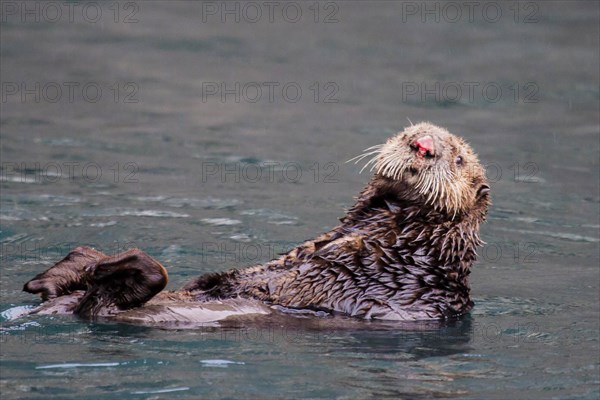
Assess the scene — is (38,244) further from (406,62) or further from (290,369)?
(406,62)

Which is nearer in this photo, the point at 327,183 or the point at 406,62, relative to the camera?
the point at 327,183

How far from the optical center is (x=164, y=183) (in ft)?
33.5

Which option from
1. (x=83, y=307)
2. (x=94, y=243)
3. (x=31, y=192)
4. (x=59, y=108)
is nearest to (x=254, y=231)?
(x=94, y=243)

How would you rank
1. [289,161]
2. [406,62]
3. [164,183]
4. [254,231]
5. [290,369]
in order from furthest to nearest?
[406,62]
[289,161]
[164,183]
[254,231]
[290,369]

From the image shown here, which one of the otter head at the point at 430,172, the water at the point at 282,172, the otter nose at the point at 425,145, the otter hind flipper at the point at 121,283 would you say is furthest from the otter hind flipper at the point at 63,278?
the otter nose at the point at 425,145

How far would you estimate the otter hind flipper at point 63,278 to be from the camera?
21.0 feet

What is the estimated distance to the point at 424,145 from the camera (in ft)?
20.9

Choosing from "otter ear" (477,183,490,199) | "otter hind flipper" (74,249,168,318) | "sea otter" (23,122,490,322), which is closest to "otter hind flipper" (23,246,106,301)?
"sea otter" (23,122,490,322)

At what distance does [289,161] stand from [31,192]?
278 cm

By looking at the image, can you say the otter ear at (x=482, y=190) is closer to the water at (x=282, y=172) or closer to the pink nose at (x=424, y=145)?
the pink nose at (x=424, y=145)

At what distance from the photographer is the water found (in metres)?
5.70

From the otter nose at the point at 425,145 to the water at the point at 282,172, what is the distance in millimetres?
1059

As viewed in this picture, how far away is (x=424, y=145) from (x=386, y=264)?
747 mm

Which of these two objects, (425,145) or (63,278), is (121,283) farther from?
(425,145)
